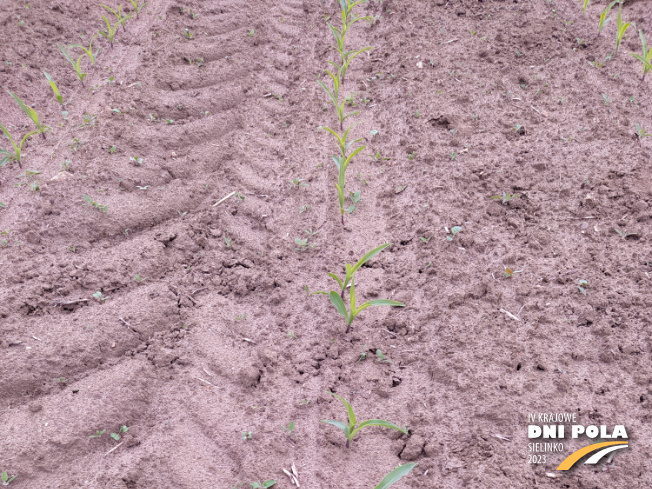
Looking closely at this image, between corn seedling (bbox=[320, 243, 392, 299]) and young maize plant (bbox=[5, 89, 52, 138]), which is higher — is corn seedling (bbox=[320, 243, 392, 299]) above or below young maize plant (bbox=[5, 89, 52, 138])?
below

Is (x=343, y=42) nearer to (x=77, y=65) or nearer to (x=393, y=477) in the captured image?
(x=77, y=65)

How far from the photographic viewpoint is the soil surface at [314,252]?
1.80 metres

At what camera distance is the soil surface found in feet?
5.90

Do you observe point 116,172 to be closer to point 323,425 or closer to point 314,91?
point 314,91

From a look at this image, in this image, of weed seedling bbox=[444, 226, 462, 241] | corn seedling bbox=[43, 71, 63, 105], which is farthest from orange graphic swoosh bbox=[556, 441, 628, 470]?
corn seedling bbox=[43, 71, 63, 105]

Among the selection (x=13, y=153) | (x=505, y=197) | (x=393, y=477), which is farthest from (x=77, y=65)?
(x=393, y=477)

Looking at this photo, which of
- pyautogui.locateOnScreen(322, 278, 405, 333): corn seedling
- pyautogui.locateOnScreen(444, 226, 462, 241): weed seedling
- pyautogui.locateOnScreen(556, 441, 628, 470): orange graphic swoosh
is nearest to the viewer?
pyautogui.locateOnScreen(556, 441, 628, 470): orange graphic swoosh

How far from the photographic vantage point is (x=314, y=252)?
2.48m

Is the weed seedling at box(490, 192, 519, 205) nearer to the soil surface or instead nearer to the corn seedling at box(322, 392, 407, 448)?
the soil surface

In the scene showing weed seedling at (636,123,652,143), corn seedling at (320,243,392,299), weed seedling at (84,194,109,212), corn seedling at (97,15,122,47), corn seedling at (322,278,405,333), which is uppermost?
corn seedling at (97,15,122,47)

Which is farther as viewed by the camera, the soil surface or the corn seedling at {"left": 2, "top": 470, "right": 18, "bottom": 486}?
the soil surface

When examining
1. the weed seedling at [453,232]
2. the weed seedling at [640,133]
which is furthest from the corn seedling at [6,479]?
the weed seedling at [640,133]

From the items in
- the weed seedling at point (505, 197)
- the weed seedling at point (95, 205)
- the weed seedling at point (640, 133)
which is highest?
the weed seedling at point (640, 133)

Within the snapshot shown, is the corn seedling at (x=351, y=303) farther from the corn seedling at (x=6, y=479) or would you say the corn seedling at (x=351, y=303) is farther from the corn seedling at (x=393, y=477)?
the corn seedling at (x=6, y=479)
